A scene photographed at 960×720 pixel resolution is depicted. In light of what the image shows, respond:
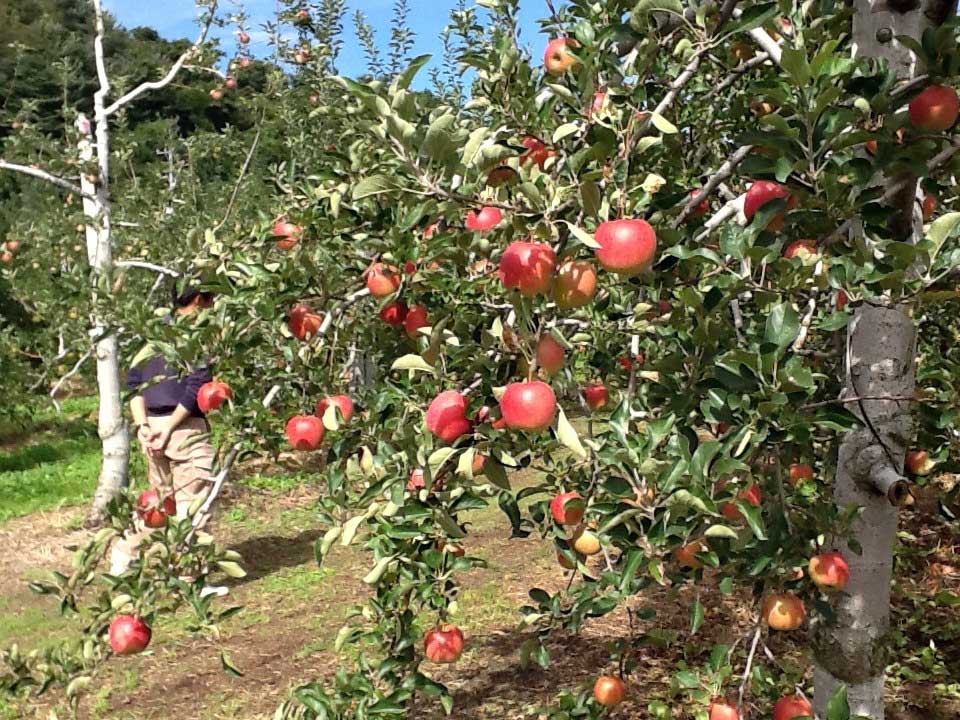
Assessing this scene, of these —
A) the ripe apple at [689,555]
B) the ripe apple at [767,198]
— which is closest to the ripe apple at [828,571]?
the ripe apple at [689,555]

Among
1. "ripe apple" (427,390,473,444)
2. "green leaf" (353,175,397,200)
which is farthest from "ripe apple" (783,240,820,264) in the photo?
"green leaf" (353,175,397,200)

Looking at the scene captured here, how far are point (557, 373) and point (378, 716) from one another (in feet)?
Result: 2.50

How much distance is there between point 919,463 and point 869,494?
23.7 inches

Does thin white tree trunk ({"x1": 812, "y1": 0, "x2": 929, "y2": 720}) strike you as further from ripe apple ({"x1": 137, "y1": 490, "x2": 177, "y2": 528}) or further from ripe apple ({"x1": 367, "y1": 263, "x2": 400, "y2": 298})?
ripe apple ({"x1": 137, "y1": 490, "x2": 177, "y2": 528})

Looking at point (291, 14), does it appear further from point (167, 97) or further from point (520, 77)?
point (167, 97)

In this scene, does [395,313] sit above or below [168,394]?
above

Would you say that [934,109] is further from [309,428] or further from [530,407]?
[309,428]

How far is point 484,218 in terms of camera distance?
163 cm

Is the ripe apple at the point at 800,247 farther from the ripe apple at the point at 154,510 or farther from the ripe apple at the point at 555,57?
the ripe apple at the point at 154,510

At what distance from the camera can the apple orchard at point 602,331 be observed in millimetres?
1263

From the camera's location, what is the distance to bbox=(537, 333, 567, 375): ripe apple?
1296mm

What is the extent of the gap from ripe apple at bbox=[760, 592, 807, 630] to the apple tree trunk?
100 mm

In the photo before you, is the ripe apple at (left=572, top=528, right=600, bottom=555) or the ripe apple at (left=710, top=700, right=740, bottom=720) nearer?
the ripe apple at (left=572, top=528, right=600, bottom=555)

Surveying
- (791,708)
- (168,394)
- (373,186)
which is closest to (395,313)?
(373,186)
